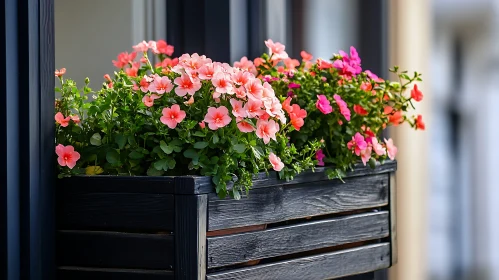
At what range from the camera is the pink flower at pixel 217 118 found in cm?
120

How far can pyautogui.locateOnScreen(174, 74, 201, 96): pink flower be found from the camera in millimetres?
1233

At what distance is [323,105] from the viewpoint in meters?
1.41

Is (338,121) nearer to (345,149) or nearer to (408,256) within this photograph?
(345,149)

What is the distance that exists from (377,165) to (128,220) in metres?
0.63

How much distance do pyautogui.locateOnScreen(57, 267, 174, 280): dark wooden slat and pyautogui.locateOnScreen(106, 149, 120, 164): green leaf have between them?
188mm

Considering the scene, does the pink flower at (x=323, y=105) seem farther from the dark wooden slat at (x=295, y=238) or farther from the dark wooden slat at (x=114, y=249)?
the dark wooden slat at (x=114, y=249)

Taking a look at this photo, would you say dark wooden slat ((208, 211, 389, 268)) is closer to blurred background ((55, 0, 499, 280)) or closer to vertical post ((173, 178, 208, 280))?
vertical post ((173, 178, 208, 280))

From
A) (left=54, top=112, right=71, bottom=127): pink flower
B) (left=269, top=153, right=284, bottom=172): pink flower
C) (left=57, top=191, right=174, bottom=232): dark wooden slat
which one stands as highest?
(left=54, top=112, right=71, bottom=127): pink flower

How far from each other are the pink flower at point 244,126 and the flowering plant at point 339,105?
9.5 inches

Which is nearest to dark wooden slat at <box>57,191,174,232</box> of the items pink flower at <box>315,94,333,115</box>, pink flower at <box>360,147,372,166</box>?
pink flower at <box>315,94,333,115</box>

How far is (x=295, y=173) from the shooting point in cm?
133

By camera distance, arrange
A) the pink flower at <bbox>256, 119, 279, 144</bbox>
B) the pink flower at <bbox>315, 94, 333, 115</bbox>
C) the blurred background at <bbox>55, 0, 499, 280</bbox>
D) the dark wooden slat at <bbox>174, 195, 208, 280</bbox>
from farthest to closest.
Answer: the blurred background at <bbox>55, 0, 499, 280</bbox> → the pink flower at <bbox>315, 94, 333, 115</bbox> → the pink flower at <bbox>256, 119, 279, 144</bbox> → the dark wooden slat at <bbox>174, 195, 208, 280</bbox>

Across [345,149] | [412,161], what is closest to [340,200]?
[345,149]

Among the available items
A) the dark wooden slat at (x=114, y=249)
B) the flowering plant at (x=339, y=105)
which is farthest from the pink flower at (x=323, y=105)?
the dark wooden slat at (x=114, y=249)
